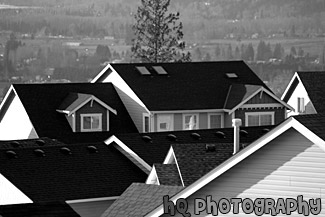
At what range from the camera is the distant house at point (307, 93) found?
258ft

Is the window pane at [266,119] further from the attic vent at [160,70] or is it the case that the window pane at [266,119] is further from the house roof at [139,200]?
the house roof at [139,200]

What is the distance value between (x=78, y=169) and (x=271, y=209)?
72.3 ft

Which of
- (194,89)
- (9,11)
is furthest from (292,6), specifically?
(194,89)

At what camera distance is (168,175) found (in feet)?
120

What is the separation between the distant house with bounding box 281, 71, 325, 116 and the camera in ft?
258

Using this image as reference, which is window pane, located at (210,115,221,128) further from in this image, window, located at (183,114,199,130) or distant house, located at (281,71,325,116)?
distant house, located at (281,71,325,116)

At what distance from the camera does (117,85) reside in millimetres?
72000

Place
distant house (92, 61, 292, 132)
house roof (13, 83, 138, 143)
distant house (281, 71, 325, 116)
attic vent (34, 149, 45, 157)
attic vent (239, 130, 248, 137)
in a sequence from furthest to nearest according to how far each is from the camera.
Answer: distant house (281, 71, 325, 116) → distant house (92, 61, 292, 132) → house roof (13, 83, 138, 143) → attic vent (239, 130, 248, 137) → attic vent (34, 149, 45, 157)

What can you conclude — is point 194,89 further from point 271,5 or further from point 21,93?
point 271,5

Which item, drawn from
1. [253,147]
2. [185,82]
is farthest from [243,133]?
[253,147]

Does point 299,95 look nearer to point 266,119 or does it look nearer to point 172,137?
point 266,119

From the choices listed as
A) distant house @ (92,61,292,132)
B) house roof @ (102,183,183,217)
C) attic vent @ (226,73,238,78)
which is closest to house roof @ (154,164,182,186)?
house roof @ (102,183,183,217)

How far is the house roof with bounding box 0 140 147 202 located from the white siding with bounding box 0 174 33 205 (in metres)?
0.16

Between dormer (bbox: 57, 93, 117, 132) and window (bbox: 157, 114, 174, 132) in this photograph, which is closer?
dormer (bbox: 57, 93, 117, 132)
